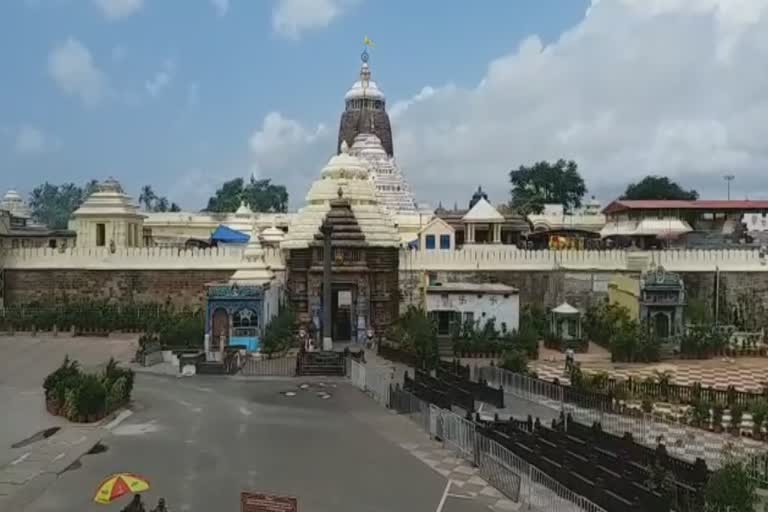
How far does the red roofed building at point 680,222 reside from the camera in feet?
135

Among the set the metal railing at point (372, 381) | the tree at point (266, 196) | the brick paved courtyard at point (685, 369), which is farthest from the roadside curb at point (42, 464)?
the tree at point (266, 196)

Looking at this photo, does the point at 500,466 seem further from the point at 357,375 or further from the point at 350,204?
the point at 350,204

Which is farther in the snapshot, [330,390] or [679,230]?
[679,230]

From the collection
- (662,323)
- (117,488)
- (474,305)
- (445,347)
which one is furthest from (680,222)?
(117,488)

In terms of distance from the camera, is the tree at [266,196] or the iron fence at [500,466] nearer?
the iron fence at [500,466]

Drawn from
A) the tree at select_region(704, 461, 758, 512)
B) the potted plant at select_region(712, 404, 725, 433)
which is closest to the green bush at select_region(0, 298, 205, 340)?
the potted plant at select_region(712, 404, 725, 433)

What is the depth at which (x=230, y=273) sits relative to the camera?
1391 inches

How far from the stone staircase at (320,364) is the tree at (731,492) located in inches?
594

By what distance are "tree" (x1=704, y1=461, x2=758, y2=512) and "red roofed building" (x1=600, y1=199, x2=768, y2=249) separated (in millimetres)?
31001

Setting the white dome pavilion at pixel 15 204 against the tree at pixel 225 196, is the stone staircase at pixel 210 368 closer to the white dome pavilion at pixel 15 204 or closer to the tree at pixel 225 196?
the white dome pavilion at pixel 15 204

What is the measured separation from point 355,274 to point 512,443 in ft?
59.2

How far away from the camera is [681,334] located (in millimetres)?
30109

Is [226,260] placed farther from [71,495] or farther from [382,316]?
[71,495]

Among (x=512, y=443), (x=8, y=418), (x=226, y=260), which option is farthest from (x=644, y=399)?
(x=226, y=260)
